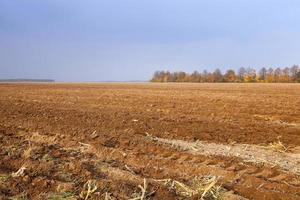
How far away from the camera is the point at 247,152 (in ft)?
34.2

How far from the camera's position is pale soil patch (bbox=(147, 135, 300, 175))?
9289 millimetres

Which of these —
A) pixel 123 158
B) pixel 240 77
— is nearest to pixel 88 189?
pixel 123 158

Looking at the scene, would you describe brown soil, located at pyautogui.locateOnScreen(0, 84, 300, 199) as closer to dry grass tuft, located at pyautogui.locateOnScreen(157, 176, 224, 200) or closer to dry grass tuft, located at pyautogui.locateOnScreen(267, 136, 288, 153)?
dry grass tuft, located at pyautogui.locateOnScreen(157, 176, 224, 200)

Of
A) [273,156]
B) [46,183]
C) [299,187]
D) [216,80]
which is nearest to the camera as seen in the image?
[46,183]

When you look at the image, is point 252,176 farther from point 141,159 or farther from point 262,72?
point 262,72

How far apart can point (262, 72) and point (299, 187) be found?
115059 millimetres

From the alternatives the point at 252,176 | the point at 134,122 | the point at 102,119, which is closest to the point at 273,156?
the point at 252,176

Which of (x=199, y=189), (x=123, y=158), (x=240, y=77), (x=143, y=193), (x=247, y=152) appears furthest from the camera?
(x=240, y=77)

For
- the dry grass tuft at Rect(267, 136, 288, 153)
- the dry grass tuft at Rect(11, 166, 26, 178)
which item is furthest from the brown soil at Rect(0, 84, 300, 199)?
the dry grass tuft at Rect(267, 136, 288, 153)

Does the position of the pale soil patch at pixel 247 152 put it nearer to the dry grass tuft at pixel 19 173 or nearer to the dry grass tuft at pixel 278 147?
the dry grass tuft at pixel 278 147

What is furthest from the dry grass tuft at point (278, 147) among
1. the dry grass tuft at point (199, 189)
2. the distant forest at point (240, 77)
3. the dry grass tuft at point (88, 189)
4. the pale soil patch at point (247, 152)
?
the distant forest at point (240, 77)

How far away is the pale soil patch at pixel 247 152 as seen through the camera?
9.29 m

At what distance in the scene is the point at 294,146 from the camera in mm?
11477

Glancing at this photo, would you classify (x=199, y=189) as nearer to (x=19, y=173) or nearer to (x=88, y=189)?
(x=88, y=189)
